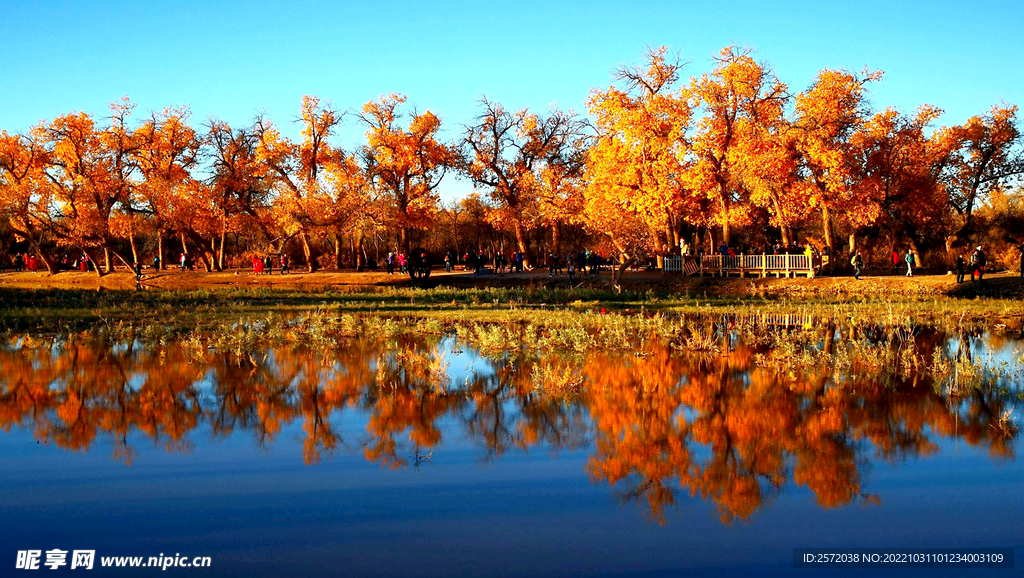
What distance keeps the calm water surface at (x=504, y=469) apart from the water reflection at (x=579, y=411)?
2.0 inches

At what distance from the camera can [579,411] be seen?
11.6 m

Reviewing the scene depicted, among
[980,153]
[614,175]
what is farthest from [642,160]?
[980,153]

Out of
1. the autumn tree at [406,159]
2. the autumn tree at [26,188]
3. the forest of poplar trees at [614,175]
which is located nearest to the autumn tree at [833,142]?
the forest of poplar trees at [614,175]

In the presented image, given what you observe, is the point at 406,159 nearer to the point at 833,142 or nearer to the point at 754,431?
the point at 833,142

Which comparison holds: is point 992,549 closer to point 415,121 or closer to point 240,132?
point 415,121

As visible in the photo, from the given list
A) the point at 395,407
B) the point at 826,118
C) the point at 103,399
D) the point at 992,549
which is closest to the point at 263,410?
the point at 395,407

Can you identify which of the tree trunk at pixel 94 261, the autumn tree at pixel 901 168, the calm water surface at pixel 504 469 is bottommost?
the calm water surface at pixel 504 469

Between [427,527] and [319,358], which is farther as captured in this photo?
[319,358]

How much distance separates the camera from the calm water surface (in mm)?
6801

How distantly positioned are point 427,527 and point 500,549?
770mm

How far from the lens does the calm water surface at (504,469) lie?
6.80 metres

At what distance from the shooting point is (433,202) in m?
59.1

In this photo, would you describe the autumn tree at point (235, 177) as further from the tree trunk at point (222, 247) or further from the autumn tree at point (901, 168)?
the autumn tree at point (901, 168)

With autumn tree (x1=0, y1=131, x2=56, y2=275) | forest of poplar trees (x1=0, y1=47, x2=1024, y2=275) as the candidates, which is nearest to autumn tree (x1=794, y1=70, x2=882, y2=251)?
forest of poplar trees (x1=0, y1=47, x2=1024, y2=275)
